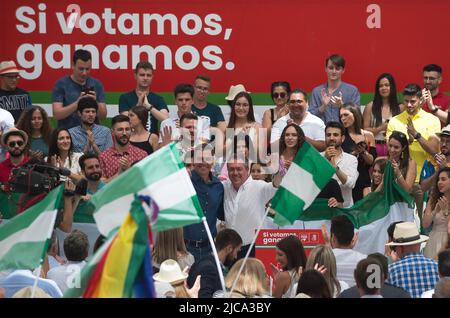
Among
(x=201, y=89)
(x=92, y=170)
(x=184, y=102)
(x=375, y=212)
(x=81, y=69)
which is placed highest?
(x=81, y=69)

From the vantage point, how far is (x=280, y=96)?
17.9 m

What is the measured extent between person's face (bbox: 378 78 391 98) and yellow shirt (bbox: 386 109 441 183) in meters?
0.48

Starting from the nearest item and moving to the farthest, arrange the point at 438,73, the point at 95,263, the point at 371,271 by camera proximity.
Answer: the point at 95,263, the point at 371,271, the point at 438,73

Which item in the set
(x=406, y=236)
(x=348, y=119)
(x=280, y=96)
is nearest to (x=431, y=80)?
(x=348, y=119)

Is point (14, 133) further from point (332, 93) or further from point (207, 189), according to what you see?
point (332, 93)

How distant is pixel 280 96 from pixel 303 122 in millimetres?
965

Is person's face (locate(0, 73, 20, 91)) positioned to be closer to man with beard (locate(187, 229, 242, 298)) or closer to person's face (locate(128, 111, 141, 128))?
person's face (locate(128, 111, 141, 128))

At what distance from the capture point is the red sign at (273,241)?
14758mm

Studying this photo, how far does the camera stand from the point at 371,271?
1158 cm

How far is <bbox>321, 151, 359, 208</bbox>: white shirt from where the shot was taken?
53.1 ft

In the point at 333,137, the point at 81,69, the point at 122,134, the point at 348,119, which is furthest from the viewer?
the point at 81,69

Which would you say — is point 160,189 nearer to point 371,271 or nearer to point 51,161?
point 371,271
